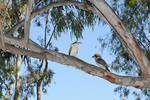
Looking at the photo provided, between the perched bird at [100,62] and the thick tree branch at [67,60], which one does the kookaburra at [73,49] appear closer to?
the perched bird at [100,62]

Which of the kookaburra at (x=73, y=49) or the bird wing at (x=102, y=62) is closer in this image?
the bird wing at (x=102, y=62)

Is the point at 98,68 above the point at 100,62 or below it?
below

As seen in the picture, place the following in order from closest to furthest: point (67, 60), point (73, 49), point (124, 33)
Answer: point (67, 60) → point (124, 33) → point (73, 49)

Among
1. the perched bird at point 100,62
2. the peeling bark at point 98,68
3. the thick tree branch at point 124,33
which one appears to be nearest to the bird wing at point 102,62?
the perched bird at point 100,62

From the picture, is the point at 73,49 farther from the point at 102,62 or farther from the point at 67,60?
the point at 67,60

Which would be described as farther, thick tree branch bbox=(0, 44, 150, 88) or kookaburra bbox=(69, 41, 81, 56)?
kookaburra bbox=(69, 41, 81, 56)

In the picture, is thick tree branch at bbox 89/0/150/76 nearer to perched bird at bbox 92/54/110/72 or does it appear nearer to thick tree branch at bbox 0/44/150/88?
perched bird at bbox 92/54/110/72

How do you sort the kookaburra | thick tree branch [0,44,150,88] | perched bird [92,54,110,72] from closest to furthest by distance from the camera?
thick tree branch [0,44,150,88]
perched bird [92,54,110,72]
the kookaburra

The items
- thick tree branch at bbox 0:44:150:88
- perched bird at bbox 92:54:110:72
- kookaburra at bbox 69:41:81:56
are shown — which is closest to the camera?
thick tree branch at bbox 0:44:150:88

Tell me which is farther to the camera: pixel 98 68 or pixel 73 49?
pixel 73 49

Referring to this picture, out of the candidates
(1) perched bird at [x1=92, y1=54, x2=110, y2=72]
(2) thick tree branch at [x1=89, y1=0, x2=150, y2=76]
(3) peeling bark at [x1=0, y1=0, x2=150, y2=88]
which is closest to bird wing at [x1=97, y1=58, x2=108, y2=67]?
(1) perched bird at [x1=92, y1=54, x2=110, y2=72]

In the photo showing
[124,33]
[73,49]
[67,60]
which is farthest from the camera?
[73,49]

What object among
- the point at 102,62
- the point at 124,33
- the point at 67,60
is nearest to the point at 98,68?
the point at 102,62

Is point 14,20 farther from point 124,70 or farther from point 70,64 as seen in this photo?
point 70,64
